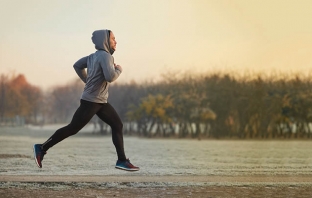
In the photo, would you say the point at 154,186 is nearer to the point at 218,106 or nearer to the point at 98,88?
the point at 98,88

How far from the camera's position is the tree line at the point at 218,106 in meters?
21.1

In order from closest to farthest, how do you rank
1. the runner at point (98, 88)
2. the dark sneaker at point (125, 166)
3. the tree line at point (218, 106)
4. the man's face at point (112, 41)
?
1. the runner at point (98, 88)
2. the man's face at point (112, 41)
3. the dark sneaker at point (125, 166)
4. the tree line at point (218, 106)

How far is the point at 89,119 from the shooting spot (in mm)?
6777

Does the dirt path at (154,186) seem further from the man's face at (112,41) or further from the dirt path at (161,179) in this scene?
the man's face at (112,41)

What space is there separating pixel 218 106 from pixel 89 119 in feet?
48.2

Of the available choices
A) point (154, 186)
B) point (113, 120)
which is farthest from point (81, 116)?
point (154, 186)

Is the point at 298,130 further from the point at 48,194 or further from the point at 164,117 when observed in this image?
the point at 48,194

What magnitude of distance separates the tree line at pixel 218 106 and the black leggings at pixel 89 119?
14.2 meters

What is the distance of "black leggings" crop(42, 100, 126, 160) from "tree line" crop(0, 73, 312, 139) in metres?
14.2

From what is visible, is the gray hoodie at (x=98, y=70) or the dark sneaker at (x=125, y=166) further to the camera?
the dark sneaker at (x=125, y=166)

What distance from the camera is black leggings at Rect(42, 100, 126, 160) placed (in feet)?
22.1

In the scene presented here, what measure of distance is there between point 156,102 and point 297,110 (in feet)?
15.4

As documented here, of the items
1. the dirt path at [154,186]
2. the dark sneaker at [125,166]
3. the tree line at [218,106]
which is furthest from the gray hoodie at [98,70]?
the tree line at [218,106]

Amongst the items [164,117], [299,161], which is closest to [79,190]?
[299,161]
